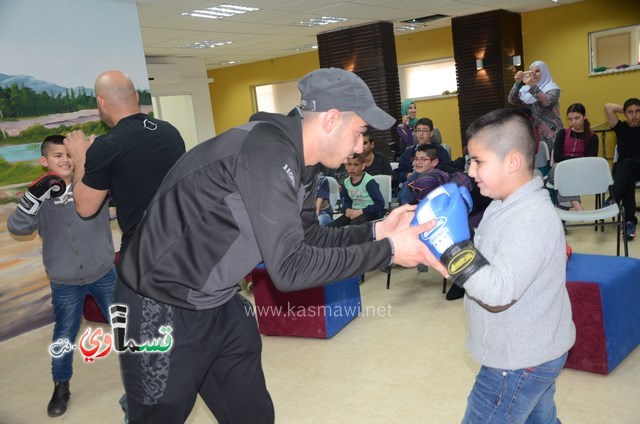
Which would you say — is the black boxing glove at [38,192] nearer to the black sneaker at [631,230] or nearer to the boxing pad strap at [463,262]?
the boxing pad strap at [463,262]

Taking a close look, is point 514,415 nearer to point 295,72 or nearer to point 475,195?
point 475,195

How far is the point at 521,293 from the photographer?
5.03 ft

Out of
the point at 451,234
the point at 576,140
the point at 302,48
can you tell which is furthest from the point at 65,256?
the point at 302,48

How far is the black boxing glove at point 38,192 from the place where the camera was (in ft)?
10.3

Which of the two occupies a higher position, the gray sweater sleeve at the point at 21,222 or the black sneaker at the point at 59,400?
the gray sweater sleeve at the point at 21,222

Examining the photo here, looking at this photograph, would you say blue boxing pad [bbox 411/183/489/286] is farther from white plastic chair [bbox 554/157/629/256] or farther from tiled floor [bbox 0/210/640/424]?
white plastic chair [bbox 554/157/629/256]

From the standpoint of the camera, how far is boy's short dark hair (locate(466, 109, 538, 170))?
5.39ft

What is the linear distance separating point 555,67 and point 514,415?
11879 mm

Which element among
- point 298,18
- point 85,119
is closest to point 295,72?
point 298,18

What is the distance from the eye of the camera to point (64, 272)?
332cm

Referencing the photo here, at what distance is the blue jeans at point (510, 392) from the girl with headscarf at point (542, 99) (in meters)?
5.37

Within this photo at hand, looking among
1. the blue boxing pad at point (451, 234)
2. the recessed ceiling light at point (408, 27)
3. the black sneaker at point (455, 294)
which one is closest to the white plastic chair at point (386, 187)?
the black sneaker at point (455, 294)

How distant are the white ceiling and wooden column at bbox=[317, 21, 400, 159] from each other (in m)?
0.26

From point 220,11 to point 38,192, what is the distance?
18.6ft
